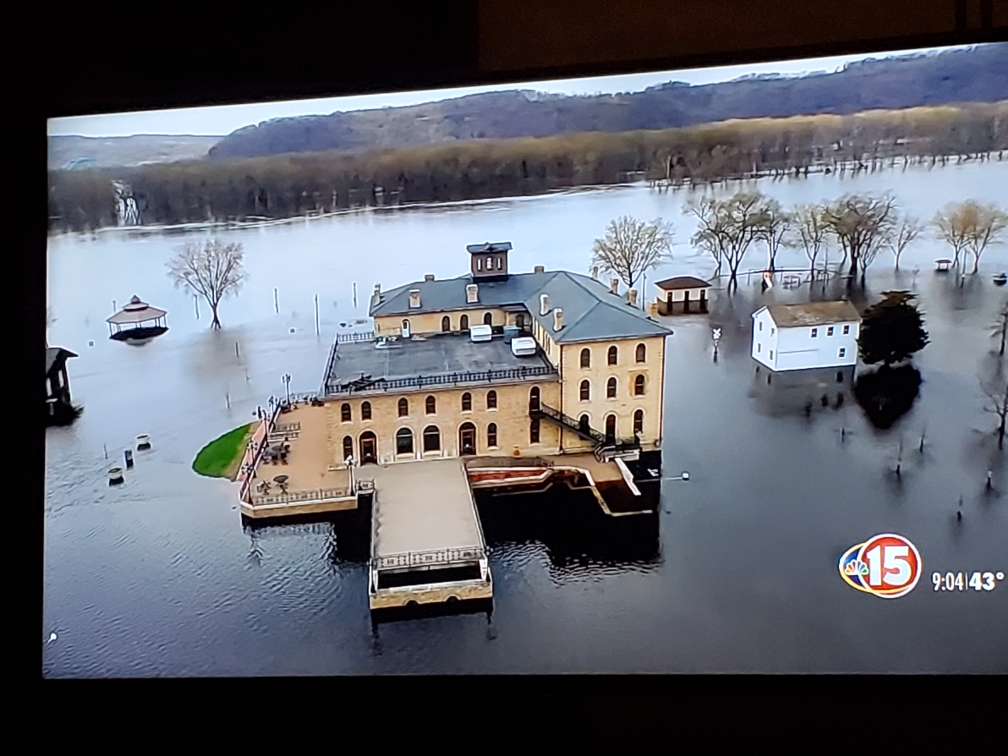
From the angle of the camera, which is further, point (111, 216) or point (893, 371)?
point (111, 216)

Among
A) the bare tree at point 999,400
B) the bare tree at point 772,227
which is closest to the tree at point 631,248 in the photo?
the bare tree at point 772,227

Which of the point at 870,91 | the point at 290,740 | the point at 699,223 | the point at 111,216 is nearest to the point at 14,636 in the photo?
the point at 290,740

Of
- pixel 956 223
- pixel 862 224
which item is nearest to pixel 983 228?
pixel 956 223

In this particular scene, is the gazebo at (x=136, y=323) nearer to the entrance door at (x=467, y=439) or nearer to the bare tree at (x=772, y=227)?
the entrance door at (x=467, y=439)

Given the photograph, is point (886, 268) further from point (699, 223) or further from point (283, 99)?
point (283, 99)

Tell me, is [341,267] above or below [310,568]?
above
